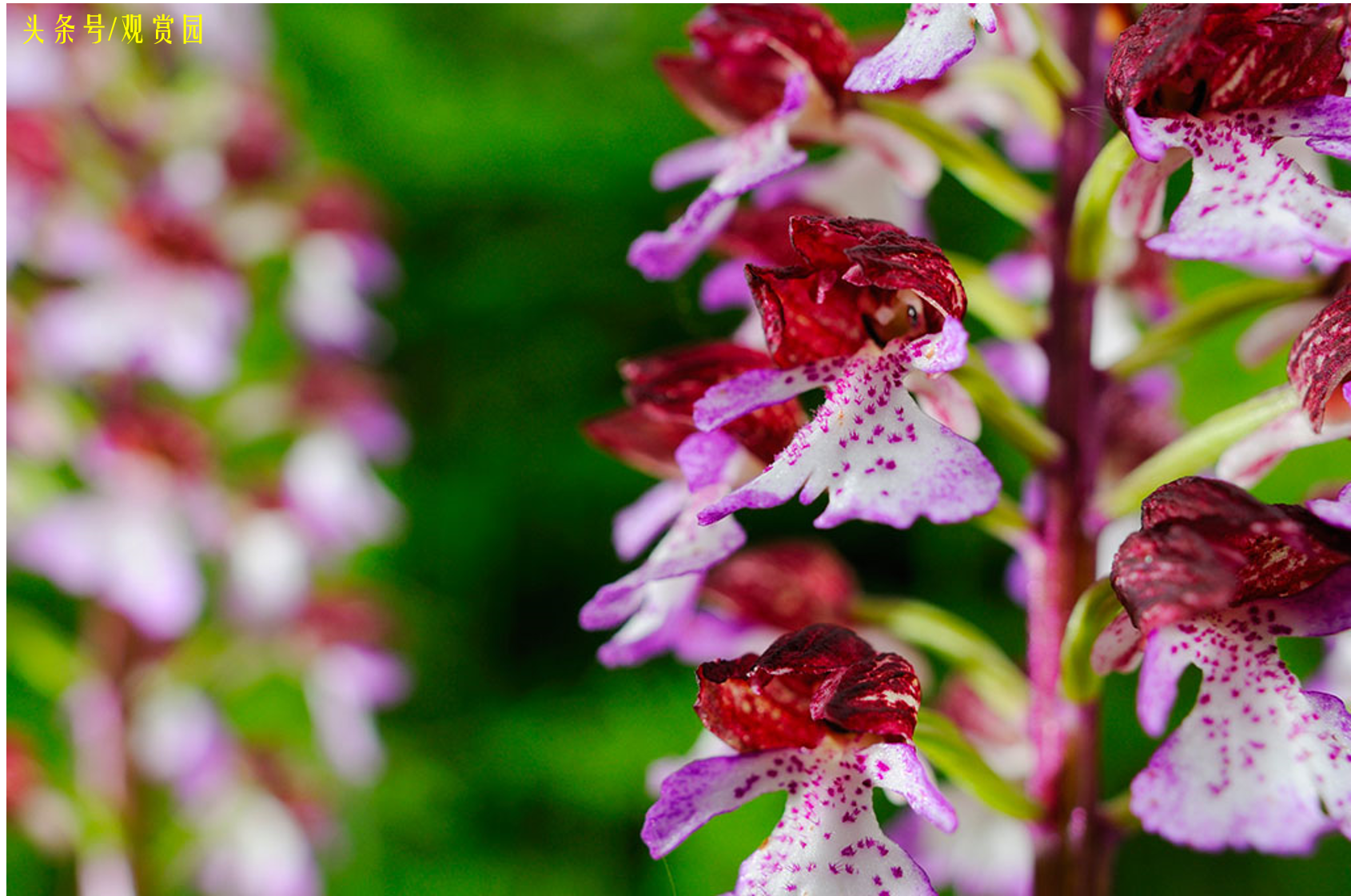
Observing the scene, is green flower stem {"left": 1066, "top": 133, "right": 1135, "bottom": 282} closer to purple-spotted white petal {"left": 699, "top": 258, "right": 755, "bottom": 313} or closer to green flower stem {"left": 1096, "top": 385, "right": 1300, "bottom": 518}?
green flower stem {"left": 1096, "top": 385, "right": 1300, "bottom": 518}

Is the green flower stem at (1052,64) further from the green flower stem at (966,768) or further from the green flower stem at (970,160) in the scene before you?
the green flower stem at (966,768)

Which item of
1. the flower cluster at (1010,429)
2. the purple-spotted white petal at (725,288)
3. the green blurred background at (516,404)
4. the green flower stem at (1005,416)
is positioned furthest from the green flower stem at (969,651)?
the green blurred background at (516,404)

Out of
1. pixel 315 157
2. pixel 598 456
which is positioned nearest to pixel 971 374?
pixel 598 456

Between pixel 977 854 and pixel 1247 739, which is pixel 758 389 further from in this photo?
pixel 977 854

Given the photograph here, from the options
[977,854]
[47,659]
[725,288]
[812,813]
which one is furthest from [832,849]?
[47,659]

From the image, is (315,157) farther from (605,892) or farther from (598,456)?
(605,892)

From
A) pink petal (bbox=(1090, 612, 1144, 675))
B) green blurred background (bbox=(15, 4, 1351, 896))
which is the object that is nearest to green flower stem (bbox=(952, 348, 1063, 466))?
pink petal (bbox=(1090, 612, 1144, 675))
